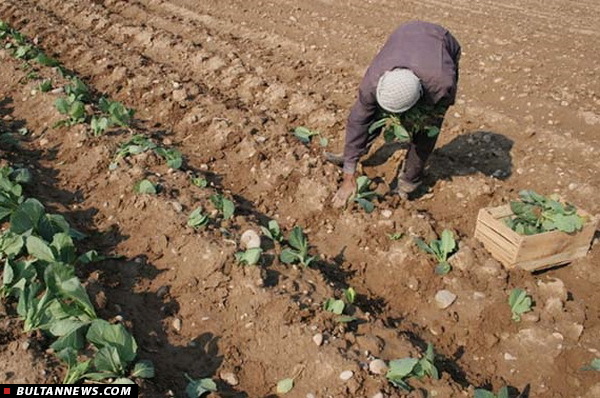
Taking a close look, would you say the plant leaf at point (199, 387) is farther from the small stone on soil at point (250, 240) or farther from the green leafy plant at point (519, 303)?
the green leafy plant at point (519, 303)

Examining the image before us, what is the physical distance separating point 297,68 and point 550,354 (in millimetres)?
4573

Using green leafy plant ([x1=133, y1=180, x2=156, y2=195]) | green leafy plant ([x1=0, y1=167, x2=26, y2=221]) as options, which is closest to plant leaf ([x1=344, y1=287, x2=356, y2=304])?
green leafy plant ([x1=133, y1=180, x2=156, y2=195])

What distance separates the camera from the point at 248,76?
21.4ft

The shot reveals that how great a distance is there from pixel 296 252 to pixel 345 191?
0.82 metres

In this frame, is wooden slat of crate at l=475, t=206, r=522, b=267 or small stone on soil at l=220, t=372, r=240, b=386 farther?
wooden slat of crate at l=475, t=206, r=522, b=267

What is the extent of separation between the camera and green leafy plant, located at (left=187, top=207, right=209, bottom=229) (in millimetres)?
3865

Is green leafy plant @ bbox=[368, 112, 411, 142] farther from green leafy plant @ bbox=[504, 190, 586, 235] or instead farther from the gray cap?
green leafy plant @ bbox=[504, 190, 586, 235]

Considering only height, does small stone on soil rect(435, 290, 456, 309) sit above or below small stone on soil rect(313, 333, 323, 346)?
below

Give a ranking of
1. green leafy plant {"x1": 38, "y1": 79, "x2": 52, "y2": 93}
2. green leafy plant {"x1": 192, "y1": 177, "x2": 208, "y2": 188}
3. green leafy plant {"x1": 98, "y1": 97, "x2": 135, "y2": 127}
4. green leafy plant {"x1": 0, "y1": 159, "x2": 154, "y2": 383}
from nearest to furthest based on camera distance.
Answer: green leafy plant {"x1": 0, "y1": 159, "x2": 154, "y2": 383} < green leafy plant {"x1": 192, "y1": 177, "x2": 208, "y2": 188} < green leafy plant {"x1": 98, "y1": 97, "x2": 135, "y2": 127} < green leafy plant {"x1": 38, "y1": 79, "x2": 52, "y2": 93}

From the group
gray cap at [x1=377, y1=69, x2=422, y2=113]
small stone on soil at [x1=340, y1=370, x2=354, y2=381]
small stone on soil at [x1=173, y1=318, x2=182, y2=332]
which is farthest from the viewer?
gray cap at [x1=377, y1=69, x2=422, y2=113]

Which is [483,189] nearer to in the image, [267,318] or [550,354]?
[550,354]

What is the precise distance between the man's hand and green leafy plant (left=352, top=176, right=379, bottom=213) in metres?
0.05

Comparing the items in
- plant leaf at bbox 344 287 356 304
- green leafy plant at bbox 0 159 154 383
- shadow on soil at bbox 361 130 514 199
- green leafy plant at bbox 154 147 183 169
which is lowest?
shadow on soil at bbox 361 130 514 199

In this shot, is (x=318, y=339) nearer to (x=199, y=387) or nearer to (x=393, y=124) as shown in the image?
(x=199, y=387)
